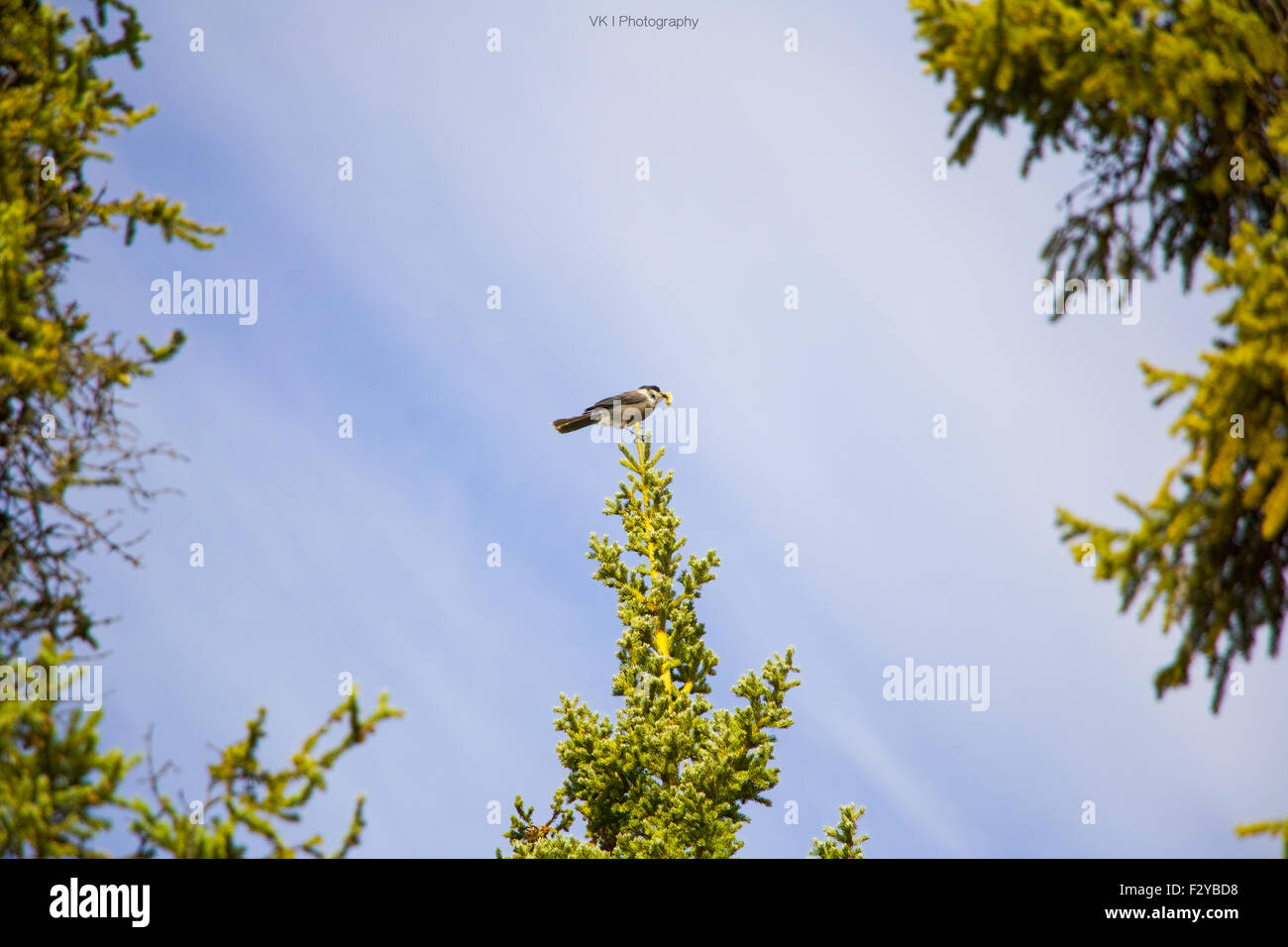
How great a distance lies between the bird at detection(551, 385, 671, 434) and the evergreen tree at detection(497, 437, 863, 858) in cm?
186

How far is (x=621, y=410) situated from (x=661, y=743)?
18.3 feet

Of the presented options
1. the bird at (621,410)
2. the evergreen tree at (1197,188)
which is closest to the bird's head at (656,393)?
the bird at (621,410)

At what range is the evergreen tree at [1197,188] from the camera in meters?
6.08

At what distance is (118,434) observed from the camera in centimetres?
755

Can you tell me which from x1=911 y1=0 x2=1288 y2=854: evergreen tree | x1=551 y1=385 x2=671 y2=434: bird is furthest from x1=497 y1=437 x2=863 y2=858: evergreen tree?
x1=911 y1=0 x2=1288 y2=854: evergreen tree

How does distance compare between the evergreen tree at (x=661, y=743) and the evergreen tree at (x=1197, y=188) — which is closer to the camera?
the evergreen tree at (x=1197, y=188)

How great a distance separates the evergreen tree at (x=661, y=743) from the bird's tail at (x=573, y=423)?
190cm

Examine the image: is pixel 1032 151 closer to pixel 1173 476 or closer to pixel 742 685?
pixel 1173 476

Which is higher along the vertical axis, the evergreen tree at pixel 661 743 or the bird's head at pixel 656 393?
the bird's head at pixel 656 393

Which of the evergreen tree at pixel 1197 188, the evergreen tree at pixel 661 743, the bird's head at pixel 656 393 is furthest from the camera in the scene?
the bird's head at pixel 656 393

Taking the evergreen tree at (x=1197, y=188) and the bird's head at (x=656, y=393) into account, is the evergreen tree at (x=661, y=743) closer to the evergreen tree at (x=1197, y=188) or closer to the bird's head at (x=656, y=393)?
the bird's head at (x=656, y=393)

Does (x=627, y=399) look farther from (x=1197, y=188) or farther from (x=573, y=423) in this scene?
(x=1197, y=188)

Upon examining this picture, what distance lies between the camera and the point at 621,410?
56.8 ft
